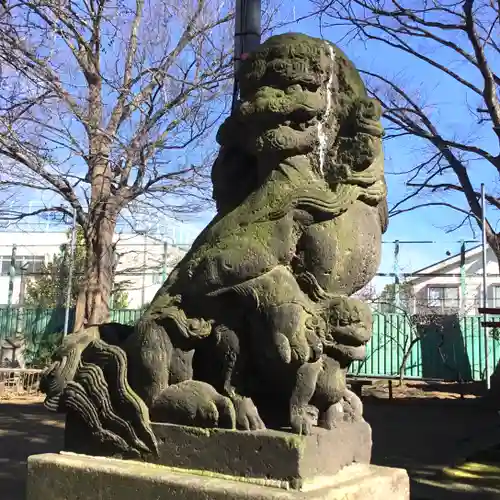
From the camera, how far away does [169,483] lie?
8.41 ft

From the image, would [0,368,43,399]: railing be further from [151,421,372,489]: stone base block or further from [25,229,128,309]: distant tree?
[151,421,372,489]: stone base block

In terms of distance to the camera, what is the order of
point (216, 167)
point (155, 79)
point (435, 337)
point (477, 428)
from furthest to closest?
point (435, 337) → point (155, 79) → point (477, 428) → point (216, 167)

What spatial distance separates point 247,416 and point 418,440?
6.83 metres

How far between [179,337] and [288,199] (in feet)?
2.54

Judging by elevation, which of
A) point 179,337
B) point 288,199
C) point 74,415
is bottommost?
point 74,415

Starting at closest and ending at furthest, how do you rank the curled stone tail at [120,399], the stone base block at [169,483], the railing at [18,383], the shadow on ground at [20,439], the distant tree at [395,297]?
the stone base block at [169,483] < the curled stone tail at [120,399] < the shadow on ground at [20,439] < the railing at [18,383] < the distant tree at [395,297]

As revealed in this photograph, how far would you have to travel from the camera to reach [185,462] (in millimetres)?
2697

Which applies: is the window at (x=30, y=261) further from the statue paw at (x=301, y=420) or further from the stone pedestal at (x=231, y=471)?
the statue paw at (x=301, y=420)

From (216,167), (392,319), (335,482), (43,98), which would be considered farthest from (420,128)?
(335,482)

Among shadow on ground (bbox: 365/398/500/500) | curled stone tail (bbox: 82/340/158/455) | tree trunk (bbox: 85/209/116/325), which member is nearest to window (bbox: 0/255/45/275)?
tree trunk (bbox: 85/209/116/325)

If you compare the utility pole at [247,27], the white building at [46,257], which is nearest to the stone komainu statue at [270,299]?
the utility pole at [247,27]

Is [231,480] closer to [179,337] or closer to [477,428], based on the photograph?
[179,337]

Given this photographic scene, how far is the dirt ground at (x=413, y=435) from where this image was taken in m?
6.12

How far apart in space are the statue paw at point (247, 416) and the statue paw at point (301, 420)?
0.14 metres
